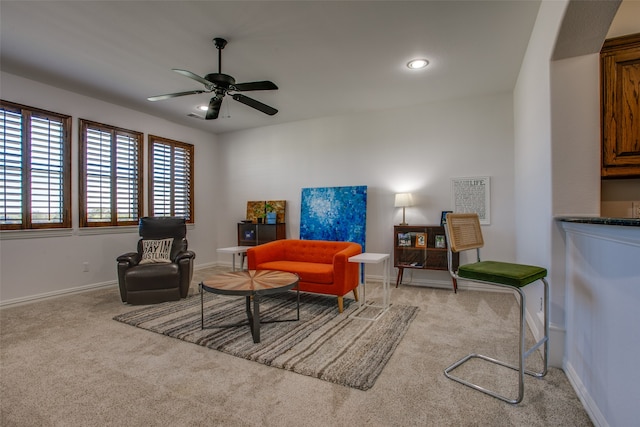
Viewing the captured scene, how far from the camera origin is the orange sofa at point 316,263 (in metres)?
3.33

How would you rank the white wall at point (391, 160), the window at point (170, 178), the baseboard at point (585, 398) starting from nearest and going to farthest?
the baseboard at point (585, 398) < the white wall at point (391, 160) < the window at point (170, 178)

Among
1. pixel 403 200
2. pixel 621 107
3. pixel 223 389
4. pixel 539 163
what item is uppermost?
pixel 621 107

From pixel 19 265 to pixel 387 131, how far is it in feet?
17.3

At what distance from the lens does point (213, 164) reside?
20.9 ft

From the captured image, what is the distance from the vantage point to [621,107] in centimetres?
227

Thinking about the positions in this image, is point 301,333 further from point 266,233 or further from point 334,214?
point 266,233

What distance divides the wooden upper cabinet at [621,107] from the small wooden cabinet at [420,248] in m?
2.20

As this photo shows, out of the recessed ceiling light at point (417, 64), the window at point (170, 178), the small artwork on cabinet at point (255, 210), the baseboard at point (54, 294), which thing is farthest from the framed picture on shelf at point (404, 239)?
the baseboard at point (54, 294)

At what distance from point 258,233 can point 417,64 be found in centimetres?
371

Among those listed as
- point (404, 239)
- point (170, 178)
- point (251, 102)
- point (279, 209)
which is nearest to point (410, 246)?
point (404, 239)

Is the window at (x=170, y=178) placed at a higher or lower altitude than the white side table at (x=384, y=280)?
higher

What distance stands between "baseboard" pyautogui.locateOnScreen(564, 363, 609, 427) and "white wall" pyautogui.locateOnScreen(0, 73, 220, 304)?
214 inches

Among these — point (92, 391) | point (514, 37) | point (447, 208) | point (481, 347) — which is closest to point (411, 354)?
point (481, 347)

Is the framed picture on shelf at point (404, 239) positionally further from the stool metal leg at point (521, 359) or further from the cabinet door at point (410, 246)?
the stool metal leg at point (521, 359)
